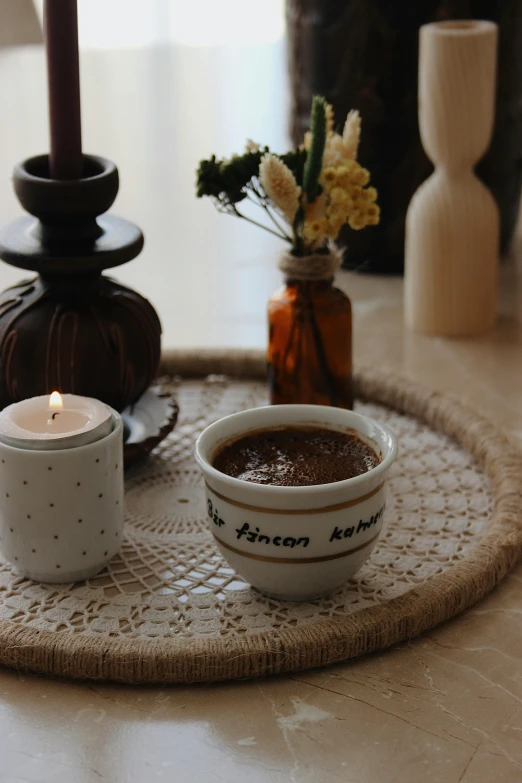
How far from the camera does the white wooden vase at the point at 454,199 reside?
38.8 inches

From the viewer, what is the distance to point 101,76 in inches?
73.2

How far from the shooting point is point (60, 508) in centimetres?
60

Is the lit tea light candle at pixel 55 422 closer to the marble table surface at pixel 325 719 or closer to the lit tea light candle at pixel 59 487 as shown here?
the lit tea light candle at pixel 59 487

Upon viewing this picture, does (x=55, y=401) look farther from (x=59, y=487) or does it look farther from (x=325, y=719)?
(x=325, y=719)

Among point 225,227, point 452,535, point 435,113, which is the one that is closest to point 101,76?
point 225,227

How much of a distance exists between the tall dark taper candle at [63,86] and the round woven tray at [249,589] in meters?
0.22

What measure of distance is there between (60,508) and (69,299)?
0.16 meters

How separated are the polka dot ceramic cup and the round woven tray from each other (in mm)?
18

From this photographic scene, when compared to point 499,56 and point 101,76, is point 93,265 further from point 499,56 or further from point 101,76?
point 101,76

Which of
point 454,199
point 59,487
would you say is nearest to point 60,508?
point 59,487

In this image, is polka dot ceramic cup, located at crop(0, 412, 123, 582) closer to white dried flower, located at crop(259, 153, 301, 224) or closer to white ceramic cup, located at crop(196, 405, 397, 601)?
white ceramic cup, located at crop(196, 405, 397, 601)

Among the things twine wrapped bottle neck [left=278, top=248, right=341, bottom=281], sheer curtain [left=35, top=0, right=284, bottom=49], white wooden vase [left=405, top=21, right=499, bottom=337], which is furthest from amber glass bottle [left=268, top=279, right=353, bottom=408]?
sheer curtain [left=35, top=0, right=284, bottom=49]

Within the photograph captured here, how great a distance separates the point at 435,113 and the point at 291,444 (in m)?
0.49

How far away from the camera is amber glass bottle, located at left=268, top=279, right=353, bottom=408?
0.76 m
